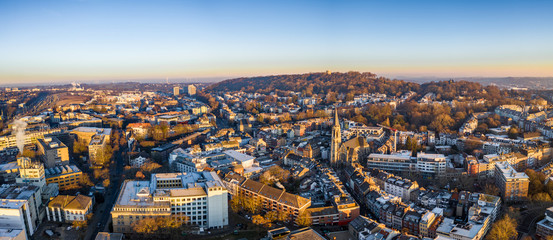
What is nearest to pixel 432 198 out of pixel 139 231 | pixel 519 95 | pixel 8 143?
pixel 139 231

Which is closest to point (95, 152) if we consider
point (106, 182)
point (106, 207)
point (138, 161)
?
point (138, 161)

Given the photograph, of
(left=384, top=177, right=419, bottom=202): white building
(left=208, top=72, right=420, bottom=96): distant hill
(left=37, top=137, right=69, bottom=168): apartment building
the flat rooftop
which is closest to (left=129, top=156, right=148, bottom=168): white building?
(left=37, top=137, right=69, bottom=168): apartment building

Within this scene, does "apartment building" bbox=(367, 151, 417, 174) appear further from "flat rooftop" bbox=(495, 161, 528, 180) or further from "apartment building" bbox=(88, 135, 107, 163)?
"apartment building" bbox=(88, 135, 107, 163)

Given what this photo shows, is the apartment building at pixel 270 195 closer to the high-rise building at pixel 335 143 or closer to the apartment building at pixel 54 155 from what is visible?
the high-rise building at pixel 335 143

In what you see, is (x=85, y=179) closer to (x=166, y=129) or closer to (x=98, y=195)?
(x=98, y=195)

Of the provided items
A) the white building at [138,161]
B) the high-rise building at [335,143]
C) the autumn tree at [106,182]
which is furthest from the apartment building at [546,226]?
the white building at [138,161]

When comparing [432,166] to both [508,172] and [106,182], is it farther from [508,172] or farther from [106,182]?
[106,182]
